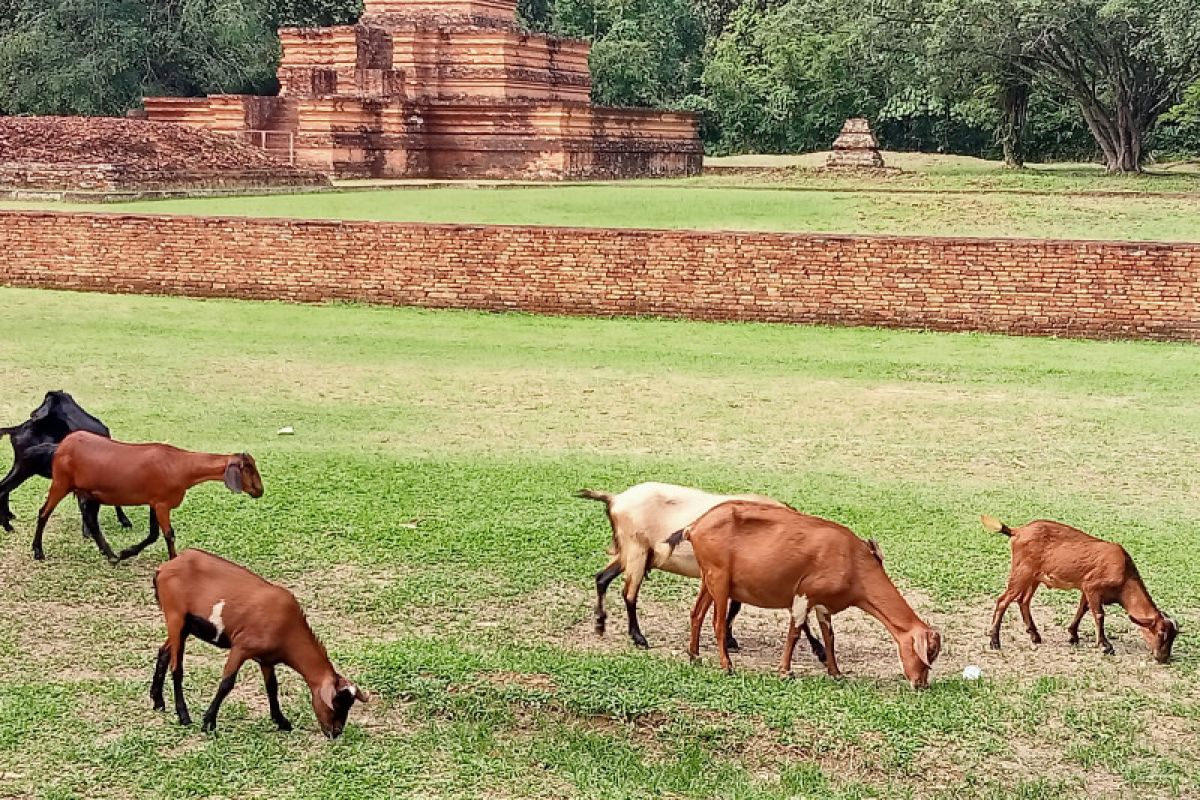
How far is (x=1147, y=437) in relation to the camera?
29.2ft

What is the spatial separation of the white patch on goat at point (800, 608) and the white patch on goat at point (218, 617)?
163cm

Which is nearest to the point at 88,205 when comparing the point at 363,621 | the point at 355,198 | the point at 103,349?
the point at 355,198

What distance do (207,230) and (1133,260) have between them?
8.55m

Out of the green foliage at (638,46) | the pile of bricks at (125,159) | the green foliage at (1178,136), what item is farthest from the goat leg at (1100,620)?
the green foliage at (638,46)

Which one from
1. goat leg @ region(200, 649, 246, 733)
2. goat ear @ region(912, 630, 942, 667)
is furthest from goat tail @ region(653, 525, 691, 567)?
goat leg @ region(200, 649, 246, 733)

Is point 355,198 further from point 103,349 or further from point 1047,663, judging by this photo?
point 1047,663

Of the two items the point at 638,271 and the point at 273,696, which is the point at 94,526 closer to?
the point at 273,696

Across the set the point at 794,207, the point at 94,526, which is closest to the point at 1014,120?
the point at 794,207

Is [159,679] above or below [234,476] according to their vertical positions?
below

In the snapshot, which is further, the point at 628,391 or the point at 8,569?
the point at 628,391

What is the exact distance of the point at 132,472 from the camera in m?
5.61

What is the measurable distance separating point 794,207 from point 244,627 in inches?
627

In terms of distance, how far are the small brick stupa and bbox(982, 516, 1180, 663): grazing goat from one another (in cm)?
2748

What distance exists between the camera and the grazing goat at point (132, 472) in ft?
18.2
